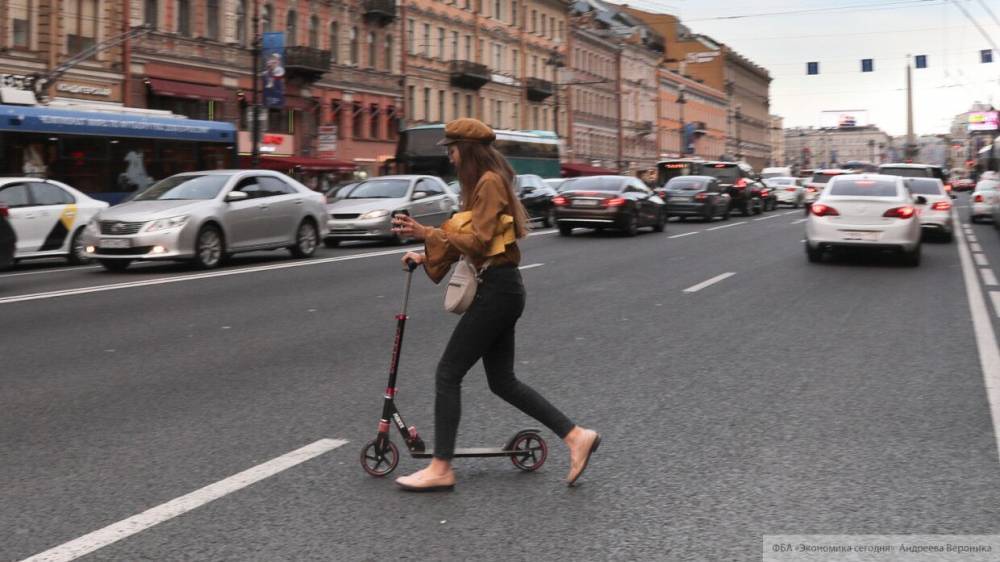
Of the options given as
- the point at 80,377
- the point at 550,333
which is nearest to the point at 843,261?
the point at 550,333

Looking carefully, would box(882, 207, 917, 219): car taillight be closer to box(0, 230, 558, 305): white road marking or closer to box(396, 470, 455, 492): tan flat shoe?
box(0, 230, 558, 305): white road marking

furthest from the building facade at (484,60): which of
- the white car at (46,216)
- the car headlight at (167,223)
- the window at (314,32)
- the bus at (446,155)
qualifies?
the car headlight at (167,223)

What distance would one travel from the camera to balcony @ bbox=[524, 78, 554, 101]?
243 feet

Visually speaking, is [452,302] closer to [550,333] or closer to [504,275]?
[504,275]

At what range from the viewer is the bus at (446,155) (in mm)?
35219

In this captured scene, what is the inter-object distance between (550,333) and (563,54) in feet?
242

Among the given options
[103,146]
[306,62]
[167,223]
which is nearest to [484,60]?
[306,62]

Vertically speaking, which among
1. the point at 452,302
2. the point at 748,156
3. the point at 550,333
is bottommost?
the point at 748,156

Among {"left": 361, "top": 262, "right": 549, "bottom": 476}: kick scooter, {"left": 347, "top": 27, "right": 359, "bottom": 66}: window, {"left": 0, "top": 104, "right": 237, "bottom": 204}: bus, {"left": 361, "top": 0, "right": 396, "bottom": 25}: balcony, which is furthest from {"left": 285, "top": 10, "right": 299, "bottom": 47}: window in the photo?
{"left": 361, "top": 262, "right": 549, "bottom": 476}: kick scooter

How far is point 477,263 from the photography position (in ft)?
16.6

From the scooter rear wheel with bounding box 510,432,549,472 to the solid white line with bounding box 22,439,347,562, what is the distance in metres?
1.01

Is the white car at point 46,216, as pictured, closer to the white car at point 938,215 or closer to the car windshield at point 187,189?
the car windshield at point 187,189

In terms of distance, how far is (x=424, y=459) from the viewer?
5535mm

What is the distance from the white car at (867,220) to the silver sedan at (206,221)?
8379 millimetres
